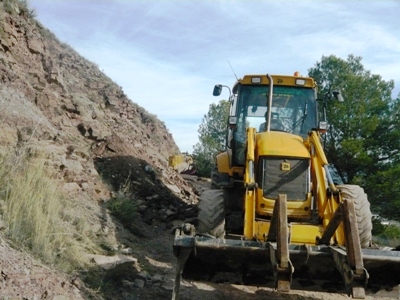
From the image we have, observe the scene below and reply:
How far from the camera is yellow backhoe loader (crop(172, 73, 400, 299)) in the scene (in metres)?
4.39

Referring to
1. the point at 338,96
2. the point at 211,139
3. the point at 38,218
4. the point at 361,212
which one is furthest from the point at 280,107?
the point at 211,139

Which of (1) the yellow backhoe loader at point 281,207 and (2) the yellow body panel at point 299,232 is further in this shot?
(2) the yellow body panel at point 299,232

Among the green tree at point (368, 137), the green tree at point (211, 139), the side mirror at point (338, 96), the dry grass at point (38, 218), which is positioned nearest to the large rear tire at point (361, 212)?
the side mirror at point (338, 96)

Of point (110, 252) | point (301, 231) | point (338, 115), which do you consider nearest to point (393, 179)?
point (338, 115)

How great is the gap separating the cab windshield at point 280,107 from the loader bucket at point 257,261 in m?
2.90

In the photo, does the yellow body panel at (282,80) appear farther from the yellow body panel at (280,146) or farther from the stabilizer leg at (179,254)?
the stabilizer leg at (179,254)

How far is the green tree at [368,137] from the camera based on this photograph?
15.0 meters

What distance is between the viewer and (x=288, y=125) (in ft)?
24.1

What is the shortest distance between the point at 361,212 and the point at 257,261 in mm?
1792

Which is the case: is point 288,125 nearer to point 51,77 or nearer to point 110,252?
point 110,252

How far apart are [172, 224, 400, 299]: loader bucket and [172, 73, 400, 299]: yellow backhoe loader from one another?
0.04ft

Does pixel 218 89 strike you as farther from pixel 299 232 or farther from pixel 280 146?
pixel 299 232

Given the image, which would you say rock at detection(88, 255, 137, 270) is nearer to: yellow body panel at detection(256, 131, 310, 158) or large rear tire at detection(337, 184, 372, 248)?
yellow body panel at detection(256, 131, 310, 158)

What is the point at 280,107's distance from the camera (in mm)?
7488
